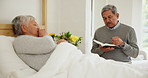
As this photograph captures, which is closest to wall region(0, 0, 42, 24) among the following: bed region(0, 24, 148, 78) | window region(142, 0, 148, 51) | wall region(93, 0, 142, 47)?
bed region(0, 24, 148, 78)

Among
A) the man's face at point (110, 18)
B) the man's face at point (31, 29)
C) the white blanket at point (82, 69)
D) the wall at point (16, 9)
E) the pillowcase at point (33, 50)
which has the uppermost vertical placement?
the wall at point (16, 9)

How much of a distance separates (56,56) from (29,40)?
0.25 m

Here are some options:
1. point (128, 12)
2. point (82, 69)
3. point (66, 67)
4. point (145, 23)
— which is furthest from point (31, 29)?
point (145, 23)

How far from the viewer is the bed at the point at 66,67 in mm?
1198

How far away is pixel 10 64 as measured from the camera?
132cm

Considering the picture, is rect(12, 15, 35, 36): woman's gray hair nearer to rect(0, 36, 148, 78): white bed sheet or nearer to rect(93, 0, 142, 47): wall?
rect(0, 36, 148, 78): white bed sheet

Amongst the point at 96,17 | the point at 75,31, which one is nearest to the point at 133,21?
the point at 96,17

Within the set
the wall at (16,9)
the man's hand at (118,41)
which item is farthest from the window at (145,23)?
the wall at (16,9)

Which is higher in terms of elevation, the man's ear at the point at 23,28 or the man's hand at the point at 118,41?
the man's ear at the point at 23,28

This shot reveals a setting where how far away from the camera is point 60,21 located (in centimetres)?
256

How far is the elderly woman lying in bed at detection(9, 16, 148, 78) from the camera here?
47.3 inches

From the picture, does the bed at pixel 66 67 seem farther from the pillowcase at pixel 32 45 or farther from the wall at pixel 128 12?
the wall at pixel 128 12

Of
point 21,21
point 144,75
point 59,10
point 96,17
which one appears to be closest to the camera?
point 144,75

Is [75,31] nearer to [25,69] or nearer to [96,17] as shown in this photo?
[96,17]
